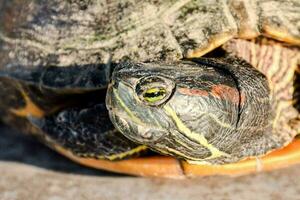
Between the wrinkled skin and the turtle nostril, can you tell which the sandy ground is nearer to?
the wrinkled skin

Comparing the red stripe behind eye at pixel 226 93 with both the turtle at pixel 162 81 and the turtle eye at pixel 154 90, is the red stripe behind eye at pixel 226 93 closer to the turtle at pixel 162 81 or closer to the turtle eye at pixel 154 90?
the turtle at pixel 162 81

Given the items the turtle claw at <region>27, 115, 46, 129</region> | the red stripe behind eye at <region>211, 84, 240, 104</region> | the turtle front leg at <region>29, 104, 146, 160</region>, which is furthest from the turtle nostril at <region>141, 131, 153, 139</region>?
the turtle claw at <region>27, 115, 46, 129</region>

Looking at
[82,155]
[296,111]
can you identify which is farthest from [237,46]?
[82,155]

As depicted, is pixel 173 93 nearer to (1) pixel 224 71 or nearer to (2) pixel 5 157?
(1) pixel 224 71

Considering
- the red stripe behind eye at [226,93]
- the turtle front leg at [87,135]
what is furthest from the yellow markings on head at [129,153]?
the red stripe behind eye at [226,93]

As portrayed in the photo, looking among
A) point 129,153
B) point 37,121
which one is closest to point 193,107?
point 129,153
